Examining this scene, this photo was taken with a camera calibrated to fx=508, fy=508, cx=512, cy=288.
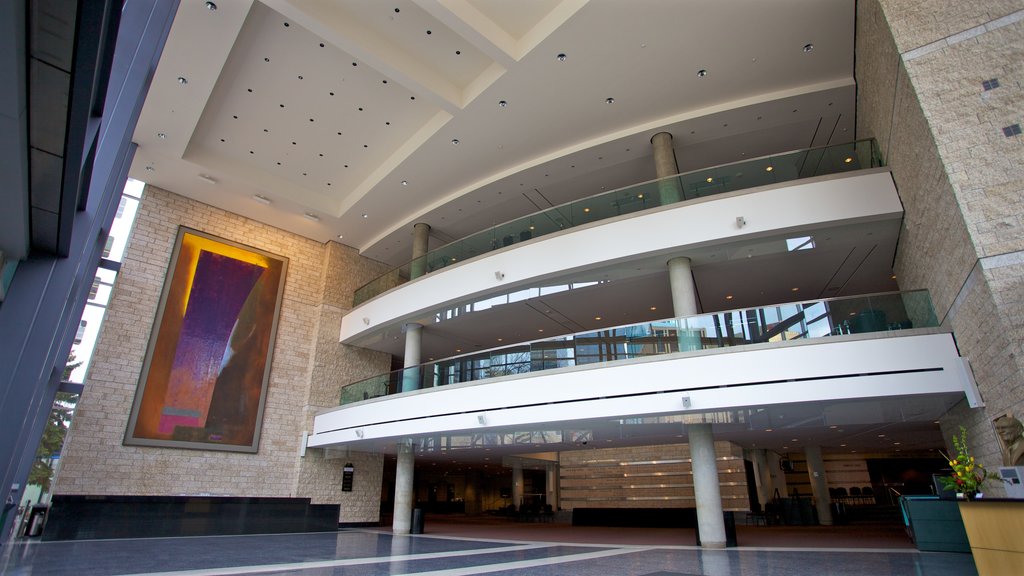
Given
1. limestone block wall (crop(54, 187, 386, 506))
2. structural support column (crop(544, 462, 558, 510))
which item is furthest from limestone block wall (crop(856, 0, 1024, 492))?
structural support column (crop(544, 462, 558, 510))

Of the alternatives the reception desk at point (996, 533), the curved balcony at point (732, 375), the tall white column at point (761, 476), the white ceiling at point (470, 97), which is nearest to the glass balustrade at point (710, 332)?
the curved balcony at point (732, 375)

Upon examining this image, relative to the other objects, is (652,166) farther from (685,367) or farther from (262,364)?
(262,364)

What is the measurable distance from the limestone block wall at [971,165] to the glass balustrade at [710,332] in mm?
692

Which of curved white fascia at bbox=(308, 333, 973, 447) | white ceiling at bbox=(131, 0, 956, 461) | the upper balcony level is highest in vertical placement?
white ceiling at bbox=(131, 0, 956, 461)

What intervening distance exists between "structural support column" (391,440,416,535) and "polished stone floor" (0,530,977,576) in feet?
11.1

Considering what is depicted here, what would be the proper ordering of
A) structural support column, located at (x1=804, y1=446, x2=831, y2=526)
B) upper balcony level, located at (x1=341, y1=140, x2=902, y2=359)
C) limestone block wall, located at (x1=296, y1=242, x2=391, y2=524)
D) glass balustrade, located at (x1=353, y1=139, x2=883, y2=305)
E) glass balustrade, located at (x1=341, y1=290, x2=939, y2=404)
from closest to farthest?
glass balustrade, located at (x1=341, y1=290, x2=939, y2=404), upper balcony level, located at (x1=341, y1=140, x2=902, y2=359), glass balustrade, located at (x1=353, y1=139, x2=883, y2=305), limestone block wall, located at (x1=296, y1=242, x2=391, y2=524), structural support column, located at (x1=804, y1=446, x2=831, y2=526)

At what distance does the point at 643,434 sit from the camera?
11641mm

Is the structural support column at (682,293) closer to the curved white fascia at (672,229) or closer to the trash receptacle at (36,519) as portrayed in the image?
the curved white fascia at (672,229)

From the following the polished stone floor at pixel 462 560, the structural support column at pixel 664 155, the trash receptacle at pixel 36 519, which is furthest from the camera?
the structural support column at pixel 664 155

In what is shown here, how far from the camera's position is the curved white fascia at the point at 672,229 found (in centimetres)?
947

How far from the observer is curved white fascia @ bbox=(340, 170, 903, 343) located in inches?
373

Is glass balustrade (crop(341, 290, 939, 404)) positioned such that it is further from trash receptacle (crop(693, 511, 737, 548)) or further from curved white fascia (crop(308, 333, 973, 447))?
trash receptacle (crop(693, 511, 737, 548))

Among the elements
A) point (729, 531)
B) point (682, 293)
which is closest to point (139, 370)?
point (682, 293)

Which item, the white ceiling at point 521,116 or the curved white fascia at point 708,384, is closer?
the curved white fascia at point 708,384
